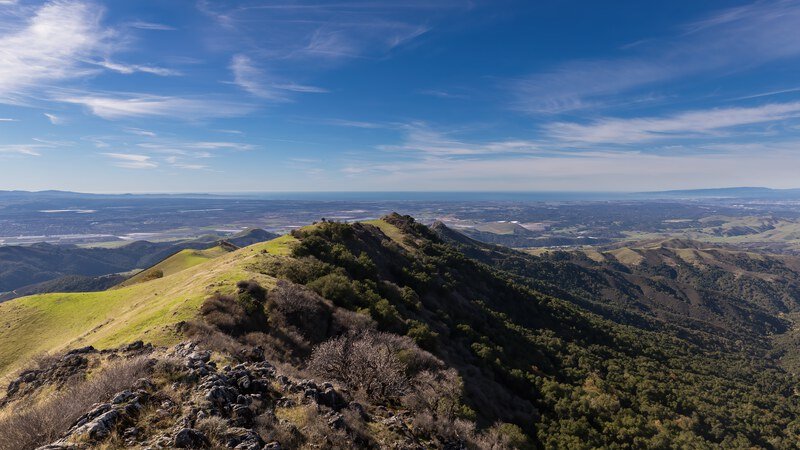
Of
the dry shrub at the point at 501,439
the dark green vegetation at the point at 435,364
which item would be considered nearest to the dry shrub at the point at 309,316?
the dark green vegetation at the point at 435,364

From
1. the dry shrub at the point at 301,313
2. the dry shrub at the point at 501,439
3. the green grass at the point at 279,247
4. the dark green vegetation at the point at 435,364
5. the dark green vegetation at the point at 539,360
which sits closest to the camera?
the dark green vegetation at the point at 435,364

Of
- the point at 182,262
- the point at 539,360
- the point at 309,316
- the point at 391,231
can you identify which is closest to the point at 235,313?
the point at 309,316

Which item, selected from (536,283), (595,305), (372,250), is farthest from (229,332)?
(595,305)

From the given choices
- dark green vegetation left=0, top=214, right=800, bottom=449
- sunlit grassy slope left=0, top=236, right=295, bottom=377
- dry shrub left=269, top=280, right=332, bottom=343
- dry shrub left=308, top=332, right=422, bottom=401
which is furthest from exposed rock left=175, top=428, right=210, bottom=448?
dry shrub left=269, top=280, right=332, bottom=343

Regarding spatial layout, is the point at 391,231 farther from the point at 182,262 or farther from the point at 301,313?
the point at 301,313

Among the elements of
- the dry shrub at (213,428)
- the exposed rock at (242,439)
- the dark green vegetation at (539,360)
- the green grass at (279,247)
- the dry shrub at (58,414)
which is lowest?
the dark green vegetation at (539,360)

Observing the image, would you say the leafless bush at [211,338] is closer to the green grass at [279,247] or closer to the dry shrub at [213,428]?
the dry shrub at [213,428]
